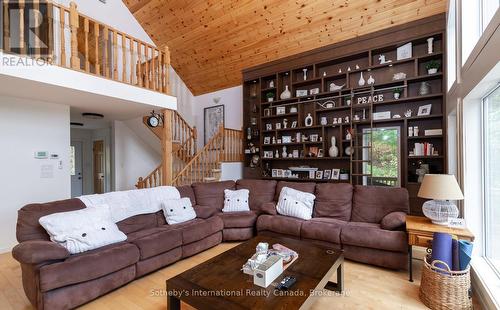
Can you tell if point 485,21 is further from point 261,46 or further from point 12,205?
point 12,205

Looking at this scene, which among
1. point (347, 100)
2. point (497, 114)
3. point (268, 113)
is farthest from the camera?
point (268, 113)

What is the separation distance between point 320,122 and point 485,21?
295cm

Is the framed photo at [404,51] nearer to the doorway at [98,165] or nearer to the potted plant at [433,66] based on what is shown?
the potted plant at [433,66]

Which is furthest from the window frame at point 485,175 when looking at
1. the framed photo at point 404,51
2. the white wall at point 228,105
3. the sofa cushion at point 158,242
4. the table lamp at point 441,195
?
the white wall at point 228,105

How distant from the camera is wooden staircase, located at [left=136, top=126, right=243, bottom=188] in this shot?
534cm

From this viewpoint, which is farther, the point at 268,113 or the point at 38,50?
the point at 268,113

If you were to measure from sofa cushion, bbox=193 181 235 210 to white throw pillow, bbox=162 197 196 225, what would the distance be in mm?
457

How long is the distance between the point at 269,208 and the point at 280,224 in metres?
0.37

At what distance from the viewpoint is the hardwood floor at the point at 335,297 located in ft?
6.86

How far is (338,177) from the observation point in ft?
15.4

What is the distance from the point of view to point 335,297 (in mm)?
2193

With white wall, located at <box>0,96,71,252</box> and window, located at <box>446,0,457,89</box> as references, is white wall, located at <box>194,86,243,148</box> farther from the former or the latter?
window, located at <box>446,0,457,89</box>

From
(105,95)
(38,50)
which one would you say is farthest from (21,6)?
(105,95)

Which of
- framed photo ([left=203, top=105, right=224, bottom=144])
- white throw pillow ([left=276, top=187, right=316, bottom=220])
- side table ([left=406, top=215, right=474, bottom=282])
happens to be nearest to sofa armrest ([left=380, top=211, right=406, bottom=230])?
side table ([left=406, top=215, right=474, bottom=282])
